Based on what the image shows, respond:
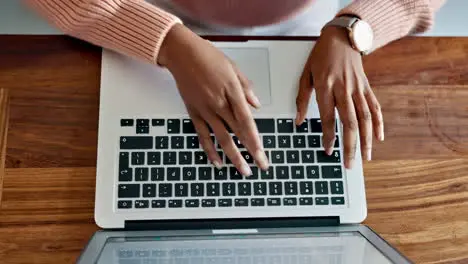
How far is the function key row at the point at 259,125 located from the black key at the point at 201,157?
0.09ft

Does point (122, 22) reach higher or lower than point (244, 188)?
higher

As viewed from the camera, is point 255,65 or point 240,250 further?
point 255,65

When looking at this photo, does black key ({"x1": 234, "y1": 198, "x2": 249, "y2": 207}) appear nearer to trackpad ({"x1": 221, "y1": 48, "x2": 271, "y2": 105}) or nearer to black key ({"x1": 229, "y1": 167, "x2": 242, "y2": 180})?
black key ({"x1": 229, "y1": 167, "x2": 242, "y2": 180})

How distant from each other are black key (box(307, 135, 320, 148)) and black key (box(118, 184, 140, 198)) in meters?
0.21

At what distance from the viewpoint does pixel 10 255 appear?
1.89ft

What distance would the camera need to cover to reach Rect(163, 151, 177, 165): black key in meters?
0.61

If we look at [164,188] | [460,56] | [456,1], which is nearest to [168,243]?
[164,188]

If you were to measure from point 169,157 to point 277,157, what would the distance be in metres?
0.13

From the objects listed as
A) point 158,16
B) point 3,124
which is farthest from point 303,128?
point 3,124

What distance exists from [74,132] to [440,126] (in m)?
0.46

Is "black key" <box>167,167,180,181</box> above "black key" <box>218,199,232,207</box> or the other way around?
above

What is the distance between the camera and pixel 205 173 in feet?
1.98

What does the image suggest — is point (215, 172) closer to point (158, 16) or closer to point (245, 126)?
point (245, 126)

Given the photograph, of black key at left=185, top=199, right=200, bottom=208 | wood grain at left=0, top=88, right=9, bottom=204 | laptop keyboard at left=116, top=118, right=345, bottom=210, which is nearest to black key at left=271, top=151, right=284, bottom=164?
laptop keyboard at left=116, top=118, right=345, bottom=210
